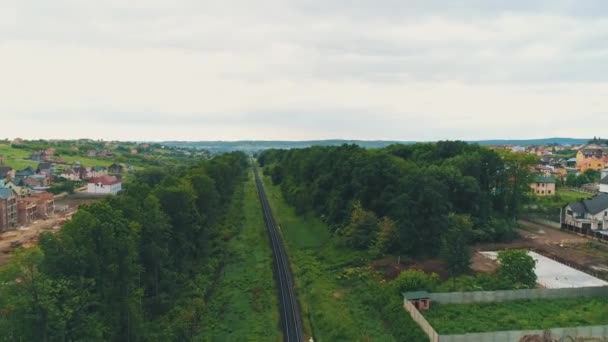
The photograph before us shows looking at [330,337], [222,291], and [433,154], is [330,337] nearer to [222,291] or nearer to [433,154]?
[222,291]

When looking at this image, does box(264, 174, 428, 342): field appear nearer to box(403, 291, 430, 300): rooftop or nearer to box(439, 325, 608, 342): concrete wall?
box(403, 291, 430, 300): rooftop

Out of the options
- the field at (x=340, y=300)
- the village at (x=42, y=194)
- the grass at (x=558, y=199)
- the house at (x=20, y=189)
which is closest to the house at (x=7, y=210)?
the village at (x=42, y=194)

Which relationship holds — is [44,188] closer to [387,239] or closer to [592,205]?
[387,239]

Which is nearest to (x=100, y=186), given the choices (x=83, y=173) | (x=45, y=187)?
(x=45, y=187)

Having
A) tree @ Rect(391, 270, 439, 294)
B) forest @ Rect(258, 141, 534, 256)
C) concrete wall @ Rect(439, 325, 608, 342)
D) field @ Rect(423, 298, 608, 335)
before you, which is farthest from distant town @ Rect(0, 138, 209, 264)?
concrete wall @ Rect(439, 325, 608, 342)

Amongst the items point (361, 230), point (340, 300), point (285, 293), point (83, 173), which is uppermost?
point (83, 173)

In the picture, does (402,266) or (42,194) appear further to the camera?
(42,194)
